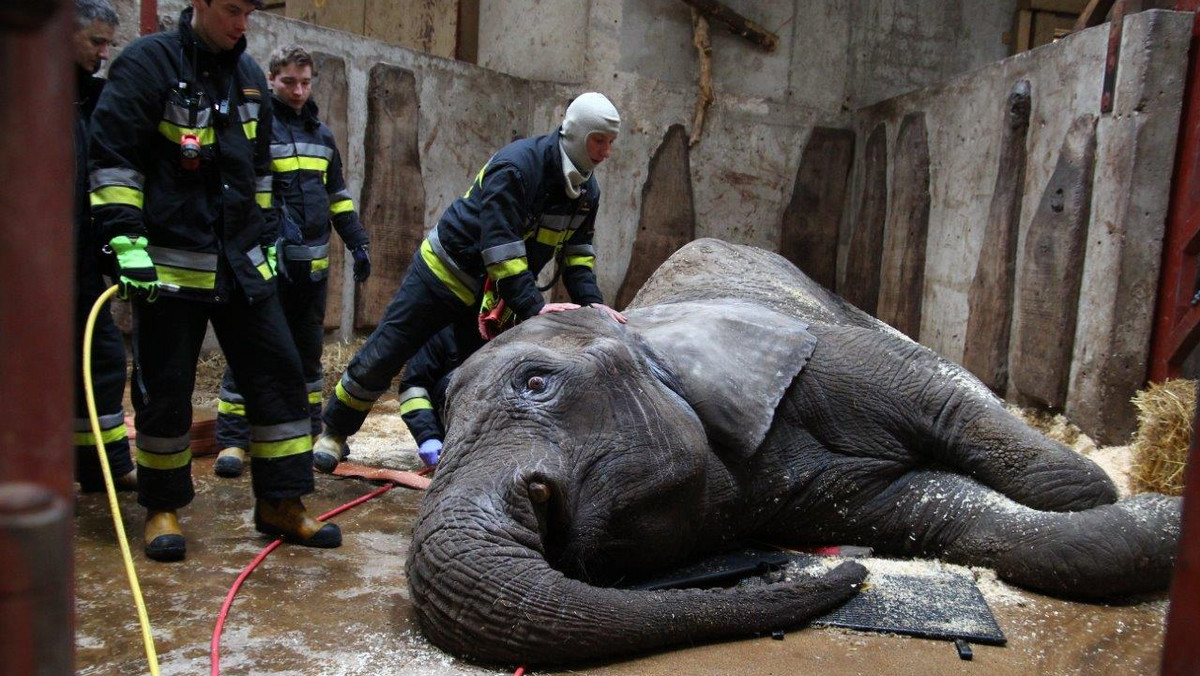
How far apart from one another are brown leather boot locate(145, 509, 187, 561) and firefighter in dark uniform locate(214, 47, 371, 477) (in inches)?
48.6

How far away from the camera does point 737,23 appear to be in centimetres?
1026

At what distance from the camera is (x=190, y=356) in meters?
3.92

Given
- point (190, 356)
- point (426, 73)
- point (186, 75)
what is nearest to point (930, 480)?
point (190, 356)

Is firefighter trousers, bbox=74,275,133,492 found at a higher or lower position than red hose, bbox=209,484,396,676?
higher

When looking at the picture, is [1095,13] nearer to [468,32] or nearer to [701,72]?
[701,72]

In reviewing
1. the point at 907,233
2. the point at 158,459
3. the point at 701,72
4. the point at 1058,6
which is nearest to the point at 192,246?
the point at 158,459

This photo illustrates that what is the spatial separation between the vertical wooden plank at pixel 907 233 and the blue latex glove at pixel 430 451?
4.95 metres

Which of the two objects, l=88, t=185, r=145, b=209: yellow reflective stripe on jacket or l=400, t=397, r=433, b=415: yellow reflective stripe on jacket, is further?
l=400, t=397, r=433, b=415: yellow reflective stripe on jacket

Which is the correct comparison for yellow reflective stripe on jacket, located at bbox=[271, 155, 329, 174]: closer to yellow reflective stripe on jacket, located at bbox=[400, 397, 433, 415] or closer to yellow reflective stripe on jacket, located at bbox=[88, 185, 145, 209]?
yellow reflective stripe on jacket, located at bbox=[400, 397, 433, 415]

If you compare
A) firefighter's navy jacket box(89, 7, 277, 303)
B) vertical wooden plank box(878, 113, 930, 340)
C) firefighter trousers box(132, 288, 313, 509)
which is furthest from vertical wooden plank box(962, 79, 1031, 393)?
firefighter's navy jacket box(89, 7, 277, 303)

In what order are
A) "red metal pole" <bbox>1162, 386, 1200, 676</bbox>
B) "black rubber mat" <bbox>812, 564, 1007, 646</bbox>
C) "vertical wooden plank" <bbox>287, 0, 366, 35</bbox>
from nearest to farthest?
1. "red metal pole" <bbox>1162, 386, 1200, 676</bbox>
2. "black rubber mat" <bbox>812, 564, 1007, 646</bbox>
3. "vertical wooden plank" <bbox>287, 0, 366, 35</bbox>

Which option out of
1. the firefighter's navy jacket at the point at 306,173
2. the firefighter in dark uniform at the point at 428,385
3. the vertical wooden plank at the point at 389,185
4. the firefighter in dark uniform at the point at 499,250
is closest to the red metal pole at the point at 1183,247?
the firefighter in dark uniform at the point at 499,250

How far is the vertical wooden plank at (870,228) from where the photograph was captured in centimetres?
958

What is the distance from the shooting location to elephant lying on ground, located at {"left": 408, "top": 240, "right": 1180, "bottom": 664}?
9.16 ft
